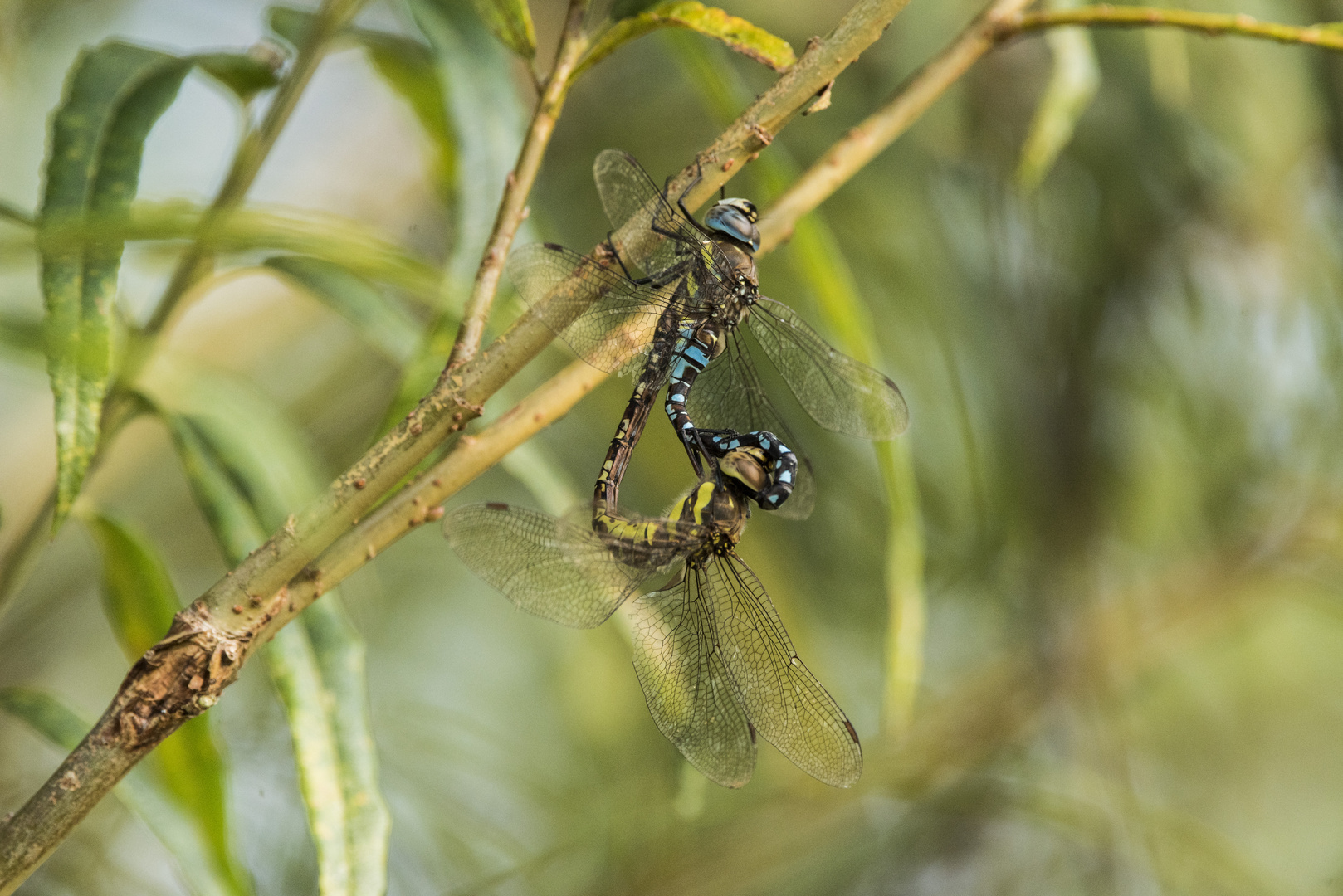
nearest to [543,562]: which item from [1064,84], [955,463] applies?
[1064,84]

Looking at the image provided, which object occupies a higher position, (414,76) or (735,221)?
(414,76)

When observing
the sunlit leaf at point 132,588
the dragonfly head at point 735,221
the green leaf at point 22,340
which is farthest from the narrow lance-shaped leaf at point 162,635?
the dragonfly head at point 735,221

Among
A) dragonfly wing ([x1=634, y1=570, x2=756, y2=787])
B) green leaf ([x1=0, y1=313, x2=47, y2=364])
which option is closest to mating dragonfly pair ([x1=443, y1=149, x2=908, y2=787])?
dragonfly wing ([x1=634, y1=570, x2=756, y2=787])

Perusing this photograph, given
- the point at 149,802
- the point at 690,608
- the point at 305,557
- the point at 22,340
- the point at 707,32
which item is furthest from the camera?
the point at 22,340

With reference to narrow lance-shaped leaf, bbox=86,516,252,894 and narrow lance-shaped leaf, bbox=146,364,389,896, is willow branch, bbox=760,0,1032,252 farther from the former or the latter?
narrow lance-shaped leaf, bbox=86,516,252,894

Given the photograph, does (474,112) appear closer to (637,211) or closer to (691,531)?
(637,211)

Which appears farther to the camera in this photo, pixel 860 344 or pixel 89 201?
pixel 860 344
